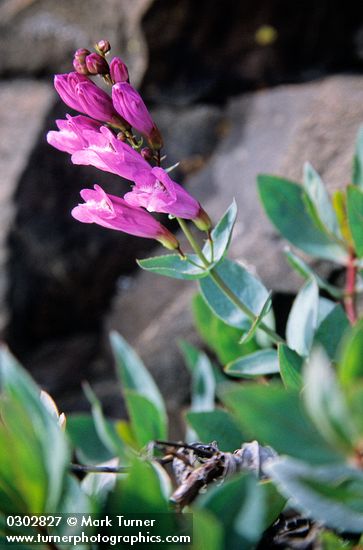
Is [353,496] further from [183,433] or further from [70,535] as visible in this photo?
[183,433]

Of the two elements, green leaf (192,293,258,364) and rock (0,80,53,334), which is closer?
green leaf (192,293,258,364)

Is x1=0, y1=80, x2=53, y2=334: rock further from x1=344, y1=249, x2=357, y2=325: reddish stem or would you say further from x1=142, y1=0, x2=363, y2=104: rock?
x1=344, y1=249, x2=357, y2=325: reddish stem

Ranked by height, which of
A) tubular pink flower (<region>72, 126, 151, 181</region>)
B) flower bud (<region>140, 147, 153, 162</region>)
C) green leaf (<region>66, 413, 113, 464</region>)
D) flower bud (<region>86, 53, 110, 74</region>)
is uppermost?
flower bud (<region>86, 53, 110, 74</region>)

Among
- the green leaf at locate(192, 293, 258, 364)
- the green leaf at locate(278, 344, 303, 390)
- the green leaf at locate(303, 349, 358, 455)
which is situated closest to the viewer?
the green leaf at locate(303, 349, 358, 455)

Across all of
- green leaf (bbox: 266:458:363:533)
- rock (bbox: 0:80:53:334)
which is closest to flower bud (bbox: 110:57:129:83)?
green leaf (bbox: 266:458:363:533)

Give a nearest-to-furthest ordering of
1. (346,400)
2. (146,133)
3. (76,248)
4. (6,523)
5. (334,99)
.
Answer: (346,400), (6,523), (146,133), (334,99), (76,248)

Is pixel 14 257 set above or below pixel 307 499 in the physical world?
below

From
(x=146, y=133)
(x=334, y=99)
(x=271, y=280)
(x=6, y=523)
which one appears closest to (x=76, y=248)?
(x=271, y=280)

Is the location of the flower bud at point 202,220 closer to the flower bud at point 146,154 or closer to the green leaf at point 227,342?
the flower bud at point 146,154
